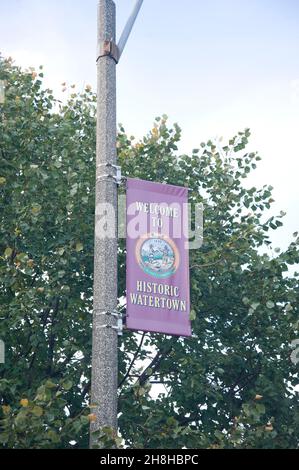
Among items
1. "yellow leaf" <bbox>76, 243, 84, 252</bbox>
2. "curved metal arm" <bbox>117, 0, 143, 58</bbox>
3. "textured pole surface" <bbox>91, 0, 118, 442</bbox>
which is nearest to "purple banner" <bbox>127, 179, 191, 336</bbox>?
"textured pole surface" <bbox>91, 0, 118, 442</bbox>

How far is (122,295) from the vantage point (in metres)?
14.8

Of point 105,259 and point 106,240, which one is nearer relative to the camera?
point 105,259

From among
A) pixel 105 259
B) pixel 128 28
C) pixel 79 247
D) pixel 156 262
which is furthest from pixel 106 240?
pixel 79 247

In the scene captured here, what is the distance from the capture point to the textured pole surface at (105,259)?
26.6 ft

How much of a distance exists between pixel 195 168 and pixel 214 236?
6.03 feet

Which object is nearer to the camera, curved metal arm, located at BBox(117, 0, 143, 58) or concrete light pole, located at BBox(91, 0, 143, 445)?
concrete light pole, located at BBox(91, 0, 143, 445)

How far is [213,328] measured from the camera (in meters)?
15.8

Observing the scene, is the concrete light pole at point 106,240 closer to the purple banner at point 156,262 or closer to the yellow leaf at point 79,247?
the purple banner at point 156,262

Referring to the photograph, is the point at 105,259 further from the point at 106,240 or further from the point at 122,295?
the point at 122,295

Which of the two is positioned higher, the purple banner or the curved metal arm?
the curved metal arm

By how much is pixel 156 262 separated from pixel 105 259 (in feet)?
2.39

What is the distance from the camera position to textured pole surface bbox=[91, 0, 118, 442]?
26.6 feet

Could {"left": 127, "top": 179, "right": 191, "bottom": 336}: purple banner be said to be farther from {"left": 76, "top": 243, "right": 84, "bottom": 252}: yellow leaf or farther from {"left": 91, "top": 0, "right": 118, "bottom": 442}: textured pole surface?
{"left": 76, "top": 243, "right": 84, "bottom": 252}: yellow leaf
